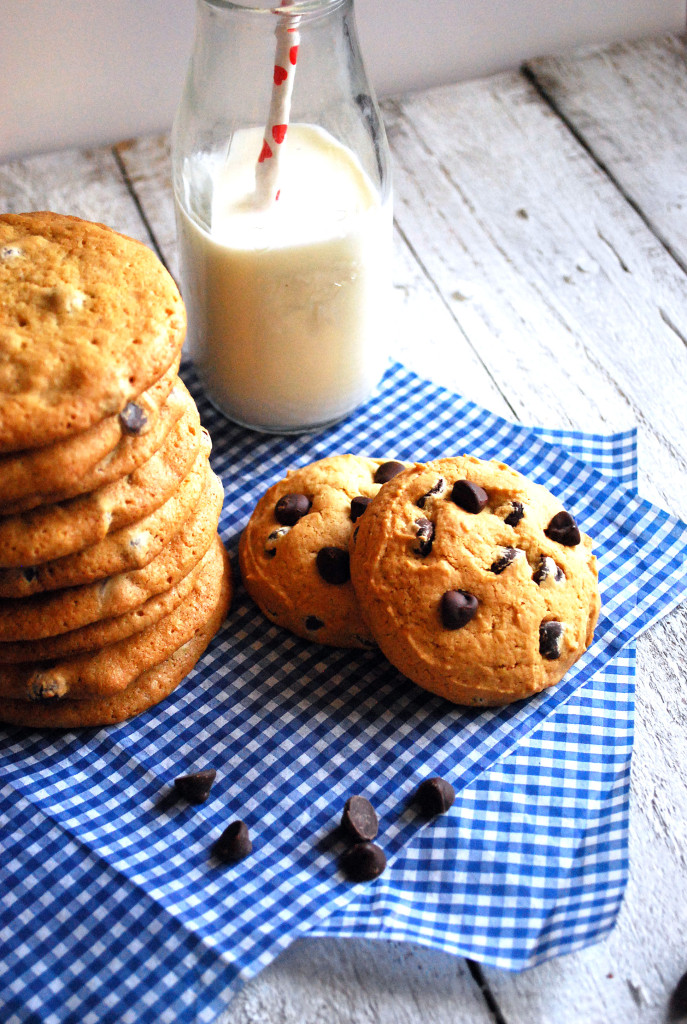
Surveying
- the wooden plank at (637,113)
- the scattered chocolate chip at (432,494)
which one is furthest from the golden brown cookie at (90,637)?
the wooden plank at (637,113)

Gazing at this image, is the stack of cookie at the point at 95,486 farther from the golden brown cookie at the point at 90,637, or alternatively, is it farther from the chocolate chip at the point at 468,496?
the chocolate chip at the point at 468,496

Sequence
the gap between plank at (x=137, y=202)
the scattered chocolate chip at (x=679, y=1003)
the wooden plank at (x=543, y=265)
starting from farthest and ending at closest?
1. the gap between plank at (x=137, y=202)
2. the wooden plank at (x=543, y=265)
3. the scattered chocolate chip at (x=679, y=1003)

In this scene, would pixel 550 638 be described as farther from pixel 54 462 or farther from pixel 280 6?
pixel 280 6

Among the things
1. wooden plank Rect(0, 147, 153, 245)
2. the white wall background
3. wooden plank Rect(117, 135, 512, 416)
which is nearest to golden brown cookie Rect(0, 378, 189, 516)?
wooden plank Rect(117, 135, 512, 416)

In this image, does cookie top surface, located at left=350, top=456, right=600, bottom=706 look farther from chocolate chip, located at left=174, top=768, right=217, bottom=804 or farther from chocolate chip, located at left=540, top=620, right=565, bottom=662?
chocolate chip, located at left=174, top=768, right=217, bottom=804

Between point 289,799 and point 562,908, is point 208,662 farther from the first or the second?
point 562,908
